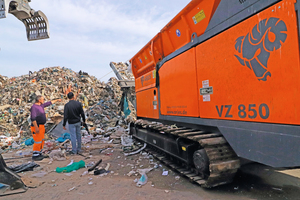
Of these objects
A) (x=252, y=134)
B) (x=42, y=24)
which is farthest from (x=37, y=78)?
(x=252, y=134)

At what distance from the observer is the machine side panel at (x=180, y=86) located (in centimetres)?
331

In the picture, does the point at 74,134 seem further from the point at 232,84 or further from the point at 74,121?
the point at 232,84

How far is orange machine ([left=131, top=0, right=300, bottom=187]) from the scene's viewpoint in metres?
1.97

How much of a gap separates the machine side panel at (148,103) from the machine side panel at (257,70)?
2.04m

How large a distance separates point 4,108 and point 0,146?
4.47 meters

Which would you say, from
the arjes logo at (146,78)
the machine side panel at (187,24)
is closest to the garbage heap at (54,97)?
the arjes logo at (146,78)

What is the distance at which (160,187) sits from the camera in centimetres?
321

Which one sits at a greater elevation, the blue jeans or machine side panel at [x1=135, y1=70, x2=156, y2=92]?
machine side panel at [x1=135, y1=70, x2=156, y2=92]

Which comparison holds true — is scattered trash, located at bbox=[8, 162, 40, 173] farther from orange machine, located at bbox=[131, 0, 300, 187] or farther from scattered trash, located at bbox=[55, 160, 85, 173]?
orange machine, located at bbox=[131, 0, 300, 187]

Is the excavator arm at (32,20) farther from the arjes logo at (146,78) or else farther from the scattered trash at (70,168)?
the scattered trash at (70,168)

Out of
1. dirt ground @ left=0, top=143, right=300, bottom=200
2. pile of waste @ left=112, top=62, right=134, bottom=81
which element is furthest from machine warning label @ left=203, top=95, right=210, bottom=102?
pile of waste @ left=112, top=62, right=134, bottom=81

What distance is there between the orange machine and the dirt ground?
25cm

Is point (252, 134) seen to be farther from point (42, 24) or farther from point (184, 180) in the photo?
point (42, 24)

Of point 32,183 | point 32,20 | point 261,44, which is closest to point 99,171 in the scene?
point 32,183
